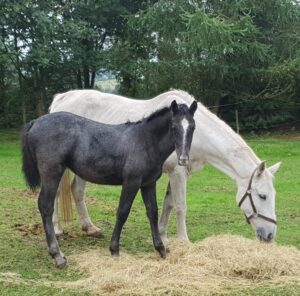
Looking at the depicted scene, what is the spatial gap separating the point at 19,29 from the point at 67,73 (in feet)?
15.7

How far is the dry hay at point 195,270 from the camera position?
4535 mm

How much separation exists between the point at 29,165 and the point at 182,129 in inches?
69.5

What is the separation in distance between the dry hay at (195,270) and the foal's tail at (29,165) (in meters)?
0.93

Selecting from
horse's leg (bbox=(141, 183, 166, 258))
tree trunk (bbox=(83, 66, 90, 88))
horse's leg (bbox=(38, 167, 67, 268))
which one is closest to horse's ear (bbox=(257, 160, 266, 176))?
horse's leg (bbox=(141, 183, 166, 258))

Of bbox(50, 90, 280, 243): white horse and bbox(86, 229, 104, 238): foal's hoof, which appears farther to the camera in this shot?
bbox(86, 229, 104, 238): foal's hoof

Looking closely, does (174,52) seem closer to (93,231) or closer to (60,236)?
(93,231)

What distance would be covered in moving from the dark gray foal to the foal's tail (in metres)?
0.04

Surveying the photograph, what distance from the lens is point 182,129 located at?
5004mm

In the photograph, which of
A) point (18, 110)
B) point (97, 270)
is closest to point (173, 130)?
point (97, 270)

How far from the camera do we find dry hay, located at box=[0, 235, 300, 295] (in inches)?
179

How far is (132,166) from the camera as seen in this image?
208 inches

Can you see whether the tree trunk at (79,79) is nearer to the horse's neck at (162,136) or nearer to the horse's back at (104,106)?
the horse's back at (104,106)

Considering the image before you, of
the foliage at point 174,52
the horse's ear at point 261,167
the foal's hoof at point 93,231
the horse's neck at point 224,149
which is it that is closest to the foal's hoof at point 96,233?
the foal's hoof at point 93,231

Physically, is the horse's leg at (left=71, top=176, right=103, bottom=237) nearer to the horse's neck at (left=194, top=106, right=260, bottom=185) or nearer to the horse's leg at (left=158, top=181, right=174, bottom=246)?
the horse's leg at (left=158, top=181, right=174, bottom=246)
